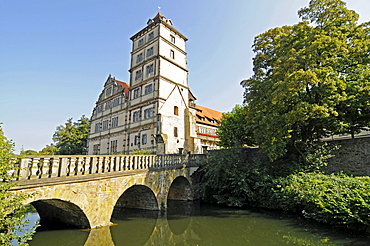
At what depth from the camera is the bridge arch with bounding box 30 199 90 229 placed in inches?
311

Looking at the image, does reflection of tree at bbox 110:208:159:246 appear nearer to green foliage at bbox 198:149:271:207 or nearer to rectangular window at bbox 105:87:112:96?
green foliage at bbox 198:149:271:207

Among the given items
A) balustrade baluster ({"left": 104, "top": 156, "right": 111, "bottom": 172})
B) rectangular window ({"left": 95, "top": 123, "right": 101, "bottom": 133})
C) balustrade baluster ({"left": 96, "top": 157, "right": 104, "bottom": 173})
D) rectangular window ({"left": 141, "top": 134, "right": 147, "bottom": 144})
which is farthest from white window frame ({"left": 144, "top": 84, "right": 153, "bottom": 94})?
balustrade baluster ({"left": 96, "top": 157, "right": 104, "bottom": 173})

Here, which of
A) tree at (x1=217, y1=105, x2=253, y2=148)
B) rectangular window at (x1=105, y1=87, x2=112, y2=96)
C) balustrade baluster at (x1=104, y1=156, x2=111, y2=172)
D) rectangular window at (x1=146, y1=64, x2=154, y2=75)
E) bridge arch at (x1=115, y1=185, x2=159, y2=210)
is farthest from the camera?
rectangular window at (x1=105, y1=87, x2=112, y2=96)

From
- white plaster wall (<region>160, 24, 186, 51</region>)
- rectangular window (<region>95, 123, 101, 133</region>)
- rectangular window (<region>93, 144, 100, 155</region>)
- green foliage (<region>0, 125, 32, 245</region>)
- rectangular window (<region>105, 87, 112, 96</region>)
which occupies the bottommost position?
green foliage (<region>0, 125, 32, 245</region>)

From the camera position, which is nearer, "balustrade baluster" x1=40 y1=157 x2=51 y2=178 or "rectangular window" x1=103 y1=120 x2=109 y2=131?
"balustrade baluster" x1=40 y1=157 x2=51 y2=178

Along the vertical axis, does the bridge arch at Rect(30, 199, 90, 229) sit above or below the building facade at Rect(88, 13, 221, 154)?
below

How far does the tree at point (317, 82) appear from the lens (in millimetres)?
11078

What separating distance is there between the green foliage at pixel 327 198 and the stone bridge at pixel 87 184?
23.4ft

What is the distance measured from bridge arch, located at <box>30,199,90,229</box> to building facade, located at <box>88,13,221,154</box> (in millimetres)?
13130

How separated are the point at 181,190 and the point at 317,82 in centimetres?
1221

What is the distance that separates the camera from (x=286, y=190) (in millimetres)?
11797

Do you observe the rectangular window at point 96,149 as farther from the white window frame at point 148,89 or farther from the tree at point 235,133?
the tree at point 235,133

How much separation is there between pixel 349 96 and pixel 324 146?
4.06 m

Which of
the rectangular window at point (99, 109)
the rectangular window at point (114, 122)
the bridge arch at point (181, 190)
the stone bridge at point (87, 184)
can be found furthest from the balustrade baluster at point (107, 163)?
the rectangular window at point (99, 109)
